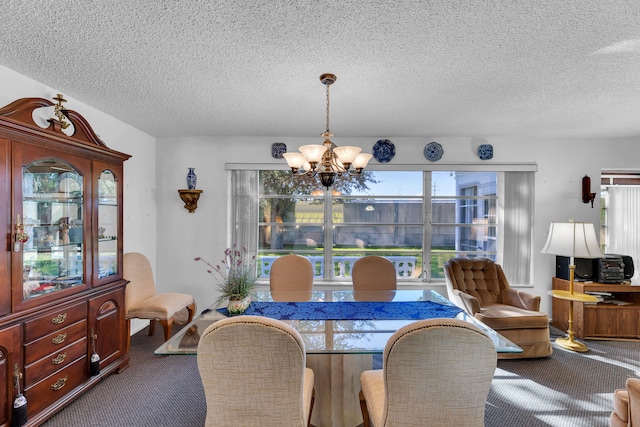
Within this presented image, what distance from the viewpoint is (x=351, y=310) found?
228cm

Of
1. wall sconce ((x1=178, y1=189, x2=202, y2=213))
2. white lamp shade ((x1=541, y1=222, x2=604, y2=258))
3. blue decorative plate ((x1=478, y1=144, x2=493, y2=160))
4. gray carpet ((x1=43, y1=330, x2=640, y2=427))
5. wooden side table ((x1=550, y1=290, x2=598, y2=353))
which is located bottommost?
gray carpet ((x1=43, y1=330, x2=640, y2=427))

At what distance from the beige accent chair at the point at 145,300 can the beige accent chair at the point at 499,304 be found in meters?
2.95

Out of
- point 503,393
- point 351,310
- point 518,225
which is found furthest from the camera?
point 518,225

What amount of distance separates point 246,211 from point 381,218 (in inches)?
72.2

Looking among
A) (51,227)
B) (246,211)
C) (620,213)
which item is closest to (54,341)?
(51,227)

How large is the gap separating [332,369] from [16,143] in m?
2.41

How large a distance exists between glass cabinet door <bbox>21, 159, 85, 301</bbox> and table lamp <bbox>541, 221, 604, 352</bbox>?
4.47 metres

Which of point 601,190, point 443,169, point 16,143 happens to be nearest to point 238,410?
point 16,143

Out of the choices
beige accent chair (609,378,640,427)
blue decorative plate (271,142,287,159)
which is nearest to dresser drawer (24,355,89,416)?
blue decorative plate (271,142,287,159)

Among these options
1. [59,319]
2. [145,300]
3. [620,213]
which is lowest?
[145,300]

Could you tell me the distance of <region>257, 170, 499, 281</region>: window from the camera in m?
4.14

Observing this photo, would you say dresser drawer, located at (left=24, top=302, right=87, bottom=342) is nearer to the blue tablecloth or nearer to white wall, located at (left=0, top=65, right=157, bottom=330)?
the blue tablecloth

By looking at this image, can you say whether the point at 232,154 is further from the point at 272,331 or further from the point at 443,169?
the point at 272,331

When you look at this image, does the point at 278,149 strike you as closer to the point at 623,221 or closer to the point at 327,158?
the point at 327,158
